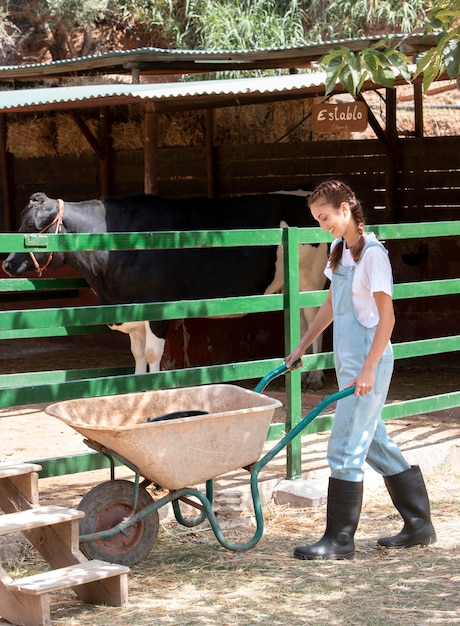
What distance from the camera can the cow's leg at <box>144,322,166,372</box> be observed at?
29.0 feet

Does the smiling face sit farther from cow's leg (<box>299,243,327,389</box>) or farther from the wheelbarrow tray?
cow's leg (<box>299,243,327,389</box>)

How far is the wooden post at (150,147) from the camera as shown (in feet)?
31.6

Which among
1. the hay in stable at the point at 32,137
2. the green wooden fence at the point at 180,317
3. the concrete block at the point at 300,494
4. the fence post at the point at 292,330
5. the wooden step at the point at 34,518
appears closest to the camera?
the wooden step at the point at 34,518

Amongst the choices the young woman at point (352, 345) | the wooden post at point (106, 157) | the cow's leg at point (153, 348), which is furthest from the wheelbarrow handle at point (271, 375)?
the wooden post at point (106, 157)

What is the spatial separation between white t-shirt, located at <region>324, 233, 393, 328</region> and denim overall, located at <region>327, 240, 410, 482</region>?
3cm

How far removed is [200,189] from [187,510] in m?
6.77

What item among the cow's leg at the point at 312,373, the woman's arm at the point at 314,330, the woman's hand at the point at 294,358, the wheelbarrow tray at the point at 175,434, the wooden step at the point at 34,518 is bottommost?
the cow's leg at the point at 312,373

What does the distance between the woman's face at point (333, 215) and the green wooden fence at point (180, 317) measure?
1.00 metres

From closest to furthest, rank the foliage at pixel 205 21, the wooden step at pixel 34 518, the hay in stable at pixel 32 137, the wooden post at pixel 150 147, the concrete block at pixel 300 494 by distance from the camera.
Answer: the wooden step at pixel 34 518 → the concrete block at pixel 300 494 → the wooden post at pixel 150 147 → the hay in stable at pixel 32 137 → the foliage at pixel 205 21

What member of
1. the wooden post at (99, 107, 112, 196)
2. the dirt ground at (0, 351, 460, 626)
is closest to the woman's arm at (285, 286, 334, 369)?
the dirt ground at (0, 351, 460, 626)

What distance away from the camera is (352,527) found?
187 inches

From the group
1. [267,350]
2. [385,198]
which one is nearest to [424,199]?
[385,198]

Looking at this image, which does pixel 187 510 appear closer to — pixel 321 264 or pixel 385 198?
pixel 321 264

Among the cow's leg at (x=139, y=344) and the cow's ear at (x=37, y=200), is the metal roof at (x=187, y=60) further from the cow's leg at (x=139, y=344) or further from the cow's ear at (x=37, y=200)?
the cow's leg at (x=139, y=344)
